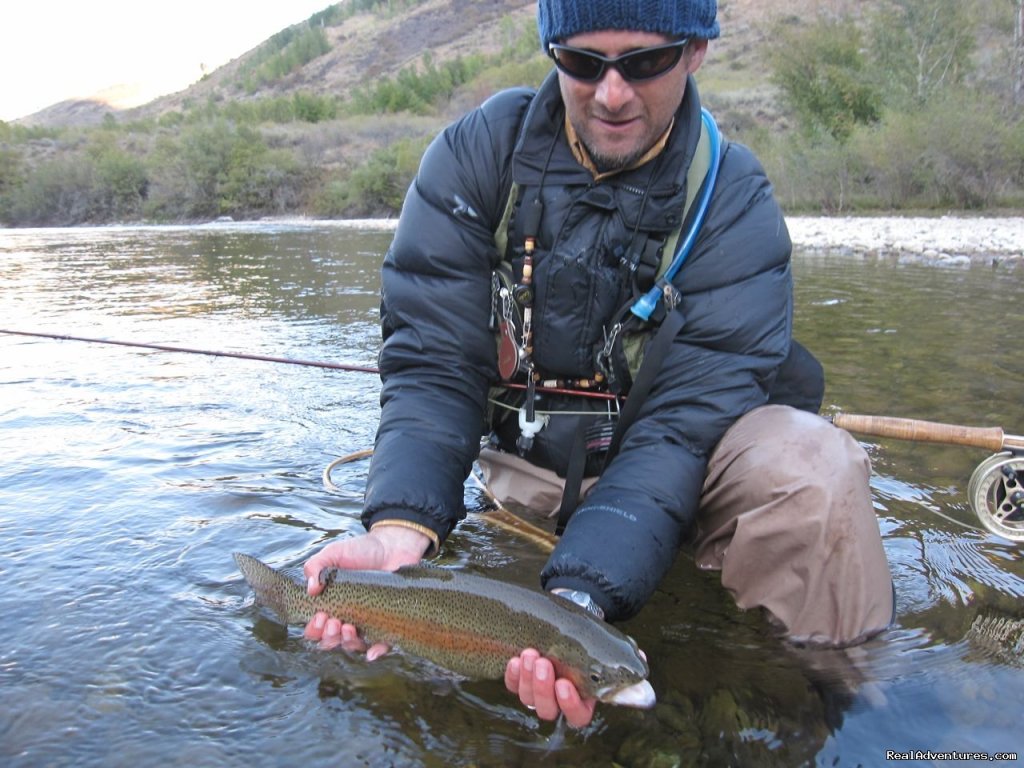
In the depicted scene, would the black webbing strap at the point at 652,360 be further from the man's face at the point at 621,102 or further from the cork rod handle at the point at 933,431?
the cork rod handle at the point at 933,431

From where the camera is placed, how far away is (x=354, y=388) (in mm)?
6031

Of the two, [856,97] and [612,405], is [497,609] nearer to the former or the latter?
[612,405]

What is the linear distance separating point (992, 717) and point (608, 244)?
5.52 feet

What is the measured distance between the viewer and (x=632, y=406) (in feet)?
8.36

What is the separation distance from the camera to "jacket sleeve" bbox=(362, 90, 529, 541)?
102 inches

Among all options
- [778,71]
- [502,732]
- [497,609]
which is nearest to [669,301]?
[497,609]

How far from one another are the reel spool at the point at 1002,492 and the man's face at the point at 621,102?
1.49m

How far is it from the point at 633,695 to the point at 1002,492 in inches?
66.4

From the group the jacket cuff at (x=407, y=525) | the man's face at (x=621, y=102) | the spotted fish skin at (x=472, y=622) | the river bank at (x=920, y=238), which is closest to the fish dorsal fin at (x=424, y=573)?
the spotted fish skin at (x=472, y=622)

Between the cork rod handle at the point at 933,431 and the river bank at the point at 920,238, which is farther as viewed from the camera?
the river bank at the point at 920,238

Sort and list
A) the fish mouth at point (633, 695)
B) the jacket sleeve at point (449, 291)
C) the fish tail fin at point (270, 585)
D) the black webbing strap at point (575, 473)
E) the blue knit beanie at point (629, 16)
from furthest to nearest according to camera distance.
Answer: the black webbing strap at point (575, 473), the jacket sleeve at point (449, 291), the fish tail fin at point (270, 585), the blue knit beanie at point (629, 16), the fish mouth at point (633, 695)

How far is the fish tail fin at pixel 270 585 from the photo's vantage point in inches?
97.3

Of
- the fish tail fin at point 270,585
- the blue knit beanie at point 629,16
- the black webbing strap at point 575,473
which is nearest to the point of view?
the blue knit beanie at point 629,16

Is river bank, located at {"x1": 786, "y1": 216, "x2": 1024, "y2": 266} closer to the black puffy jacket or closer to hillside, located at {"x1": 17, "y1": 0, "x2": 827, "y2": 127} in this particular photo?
the black puffy jacket
